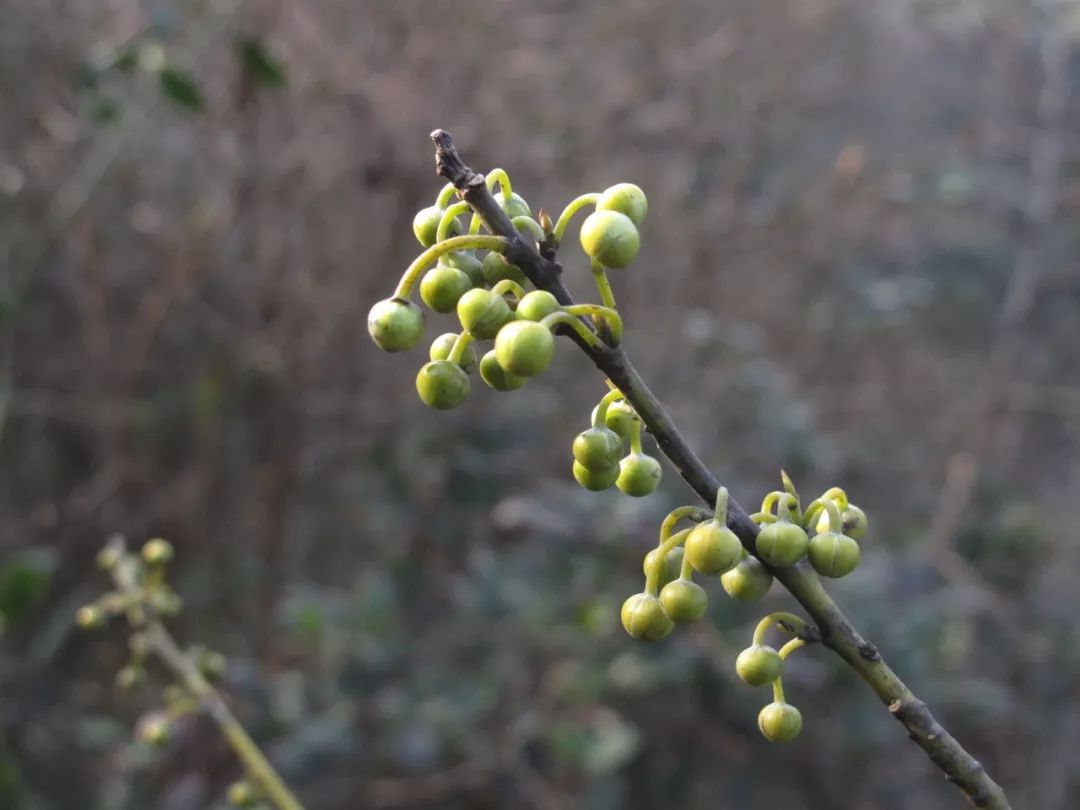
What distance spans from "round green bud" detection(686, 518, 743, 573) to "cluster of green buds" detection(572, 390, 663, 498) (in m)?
0.10

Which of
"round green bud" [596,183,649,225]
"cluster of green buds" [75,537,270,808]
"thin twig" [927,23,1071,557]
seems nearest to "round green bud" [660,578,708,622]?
"round green bud" [596,183,649,225]

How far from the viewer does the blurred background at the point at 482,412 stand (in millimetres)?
2932

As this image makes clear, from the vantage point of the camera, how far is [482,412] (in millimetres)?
3994

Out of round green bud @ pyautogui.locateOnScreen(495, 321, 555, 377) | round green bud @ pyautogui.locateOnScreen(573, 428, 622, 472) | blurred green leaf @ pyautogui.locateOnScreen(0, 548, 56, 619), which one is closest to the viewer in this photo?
round green bud @ pyautogui.locateOnScreen(495, 321, 555, 377)

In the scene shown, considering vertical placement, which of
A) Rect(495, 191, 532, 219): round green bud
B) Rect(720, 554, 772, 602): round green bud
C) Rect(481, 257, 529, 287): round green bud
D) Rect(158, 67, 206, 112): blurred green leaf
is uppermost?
Rect(158, 67, 206, 112): blurred green leaf

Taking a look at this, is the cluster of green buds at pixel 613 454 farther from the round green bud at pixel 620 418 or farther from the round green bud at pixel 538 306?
the round green bud at pixel 538 306

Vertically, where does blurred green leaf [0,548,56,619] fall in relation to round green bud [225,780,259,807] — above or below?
above

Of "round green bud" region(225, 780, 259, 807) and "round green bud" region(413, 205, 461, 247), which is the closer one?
"round green bud" region(413, 205, 461, 247)

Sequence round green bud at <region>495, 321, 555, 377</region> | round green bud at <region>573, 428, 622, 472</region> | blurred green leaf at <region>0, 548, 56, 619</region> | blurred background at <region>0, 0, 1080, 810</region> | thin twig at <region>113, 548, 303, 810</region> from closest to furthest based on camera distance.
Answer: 1. round green bud at <region>495, 321, 555, 377</region>
2. round green bud at <region>573, 428, 622, 472</region>
3. thin twig at <region>113, 548, 303, 810</region>
4. blurred green leaf at <region>0, 548, 56, 619</region>
5. blurred background at <region>0, 0, 1080, 810</region>

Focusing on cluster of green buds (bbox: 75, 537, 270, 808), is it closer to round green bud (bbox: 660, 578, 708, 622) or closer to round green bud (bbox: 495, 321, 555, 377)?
round green bud (bbox: 660, 578, 708, 622)

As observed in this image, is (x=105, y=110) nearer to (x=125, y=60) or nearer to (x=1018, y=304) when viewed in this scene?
(x=125, y=60)

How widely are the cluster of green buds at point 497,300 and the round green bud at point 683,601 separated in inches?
8.7

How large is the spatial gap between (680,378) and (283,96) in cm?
227

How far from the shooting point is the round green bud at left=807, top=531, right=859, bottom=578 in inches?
33.8
